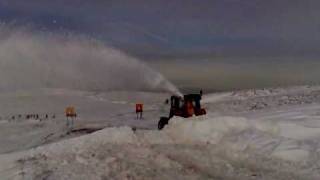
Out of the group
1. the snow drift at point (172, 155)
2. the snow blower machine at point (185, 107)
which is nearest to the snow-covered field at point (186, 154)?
the snow drift at point (172, 155)

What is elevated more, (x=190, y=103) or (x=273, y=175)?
(x=190, y=103)

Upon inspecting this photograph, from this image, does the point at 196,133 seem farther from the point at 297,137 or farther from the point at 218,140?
the point at 297,137

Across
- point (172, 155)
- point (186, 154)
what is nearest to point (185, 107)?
point (186, 154)

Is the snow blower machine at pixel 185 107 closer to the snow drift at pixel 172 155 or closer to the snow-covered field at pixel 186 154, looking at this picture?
the snow-covered field at pixel 186 154

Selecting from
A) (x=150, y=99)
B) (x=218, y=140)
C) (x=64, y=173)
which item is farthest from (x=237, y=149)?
(x=150, y=99)

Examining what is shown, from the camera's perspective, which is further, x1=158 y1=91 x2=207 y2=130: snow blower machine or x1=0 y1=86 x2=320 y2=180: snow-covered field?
x1=158 y1=91 x2=207 y2=130: snow blower machine

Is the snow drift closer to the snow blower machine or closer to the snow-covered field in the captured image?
the snow-covered field

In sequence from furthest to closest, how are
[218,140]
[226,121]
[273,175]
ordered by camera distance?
[226,121]
[218,140]
[273,175]

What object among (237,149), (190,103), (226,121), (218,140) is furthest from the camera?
(190,103)

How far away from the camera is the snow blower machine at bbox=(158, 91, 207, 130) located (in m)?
24.9

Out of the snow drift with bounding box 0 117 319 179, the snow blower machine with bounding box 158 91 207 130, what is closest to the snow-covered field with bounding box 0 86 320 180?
the snow drift with bounding box 0 117 319 179

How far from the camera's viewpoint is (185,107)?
25.1 m

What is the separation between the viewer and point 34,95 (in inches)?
3260

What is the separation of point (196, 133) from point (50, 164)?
20.9 feet
